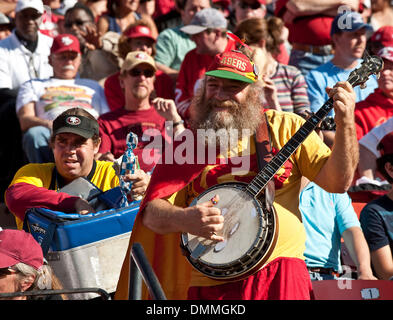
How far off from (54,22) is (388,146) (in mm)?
4906

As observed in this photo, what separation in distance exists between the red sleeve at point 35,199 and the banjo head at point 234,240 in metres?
1.15

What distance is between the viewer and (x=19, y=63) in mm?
7980

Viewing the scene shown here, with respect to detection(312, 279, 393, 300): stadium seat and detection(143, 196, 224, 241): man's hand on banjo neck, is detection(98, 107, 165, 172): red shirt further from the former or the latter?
detection(312, 279, 393, 300): stadium seat

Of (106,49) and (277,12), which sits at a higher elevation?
(277,12)

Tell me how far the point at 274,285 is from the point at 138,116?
329 cm

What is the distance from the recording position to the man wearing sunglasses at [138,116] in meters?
6.51

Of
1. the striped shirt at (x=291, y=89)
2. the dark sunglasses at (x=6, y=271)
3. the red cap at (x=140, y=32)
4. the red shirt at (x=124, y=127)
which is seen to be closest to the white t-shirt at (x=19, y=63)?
the red cap at (x=140, y=32)

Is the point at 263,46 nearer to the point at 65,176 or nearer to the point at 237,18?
the point at 237,18

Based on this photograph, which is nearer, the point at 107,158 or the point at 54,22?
the point at 107,158

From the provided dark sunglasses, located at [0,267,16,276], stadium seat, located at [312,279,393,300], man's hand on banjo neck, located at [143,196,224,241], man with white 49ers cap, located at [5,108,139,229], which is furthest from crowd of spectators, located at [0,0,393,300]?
dark sunglasses, located at [0,267,16,276]

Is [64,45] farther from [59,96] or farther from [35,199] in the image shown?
[35,199]

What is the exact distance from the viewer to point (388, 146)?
586 cm

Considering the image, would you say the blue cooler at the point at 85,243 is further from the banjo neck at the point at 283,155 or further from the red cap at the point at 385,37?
the red cap at the point at 385,37
